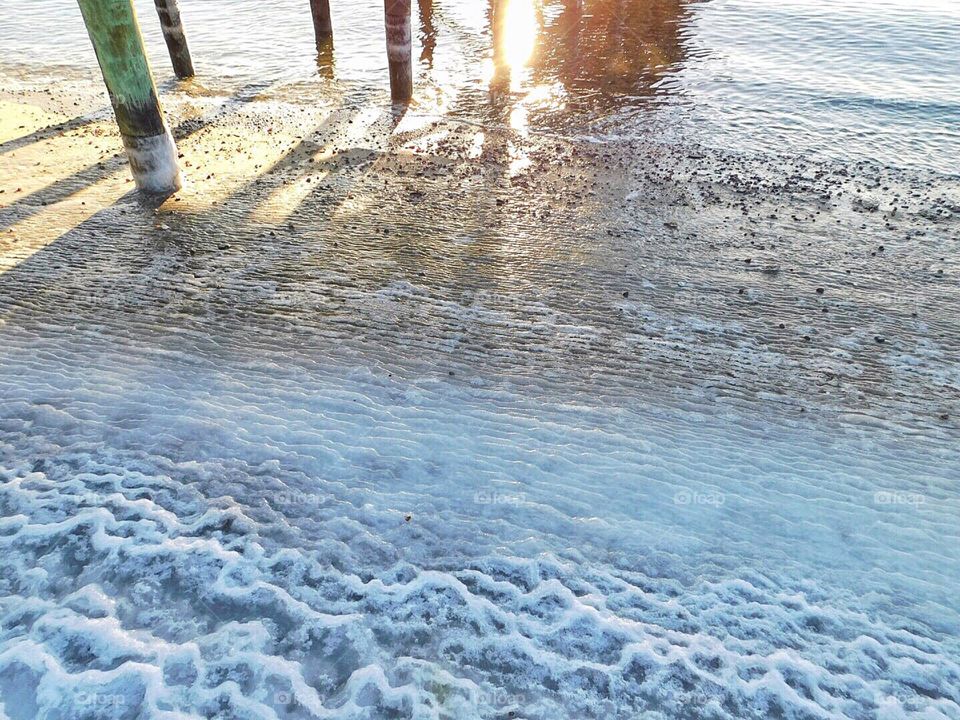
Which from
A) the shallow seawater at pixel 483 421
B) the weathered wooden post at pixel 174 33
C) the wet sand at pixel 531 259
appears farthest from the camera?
the weathered wooden post at pixel 174 33

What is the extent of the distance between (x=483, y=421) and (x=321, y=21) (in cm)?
1563

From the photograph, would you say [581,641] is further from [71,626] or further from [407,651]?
[71,626]

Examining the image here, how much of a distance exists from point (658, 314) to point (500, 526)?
11.6 ft

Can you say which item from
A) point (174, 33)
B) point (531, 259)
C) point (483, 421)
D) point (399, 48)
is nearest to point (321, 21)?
point (174, 33)

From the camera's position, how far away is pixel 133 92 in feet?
28.6

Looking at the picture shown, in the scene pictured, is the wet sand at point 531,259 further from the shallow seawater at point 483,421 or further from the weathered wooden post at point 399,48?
the weathered wooden post at point 399,48

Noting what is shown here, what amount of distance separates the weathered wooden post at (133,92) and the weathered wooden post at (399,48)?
5528mm

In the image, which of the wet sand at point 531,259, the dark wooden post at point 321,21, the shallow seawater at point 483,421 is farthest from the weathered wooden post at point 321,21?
the wet sand at point 531,259

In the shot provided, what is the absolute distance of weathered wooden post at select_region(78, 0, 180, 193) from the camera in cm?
827

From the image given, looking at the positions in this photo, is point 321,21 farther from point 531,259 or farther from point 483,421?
point 483,421

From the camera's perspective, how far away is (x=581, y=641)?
13.7 ft

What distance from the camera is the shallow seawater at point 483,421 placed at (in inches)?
159

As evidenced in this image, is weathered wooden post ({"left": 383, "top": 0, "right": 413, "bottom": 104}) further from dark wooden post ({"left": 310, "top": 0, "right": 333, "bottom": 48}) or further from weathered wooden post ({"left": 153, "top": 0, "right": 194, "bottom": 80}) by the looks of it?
weathered wooden post ({"left": 153, "top": 0, "right": 194, "bottom": 80})

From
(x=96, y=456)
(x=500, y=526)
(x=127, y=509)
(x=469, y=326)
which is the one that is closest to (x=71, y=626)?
(x=127, y=509)
